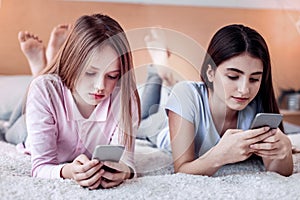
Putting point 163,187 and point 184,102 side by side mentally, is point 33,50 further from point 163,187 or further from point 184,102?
point 163,187

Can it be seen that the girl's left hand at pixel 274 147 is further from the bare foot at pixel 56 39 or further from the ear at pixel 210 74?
the bare foot at pixel 56 39

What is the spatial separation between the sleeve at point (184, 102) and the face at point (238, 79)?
6 cm

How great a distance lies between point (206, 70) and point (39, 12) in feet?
1.79

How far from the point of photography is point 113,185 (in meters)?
0.62

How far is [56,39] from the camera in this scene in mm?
1136

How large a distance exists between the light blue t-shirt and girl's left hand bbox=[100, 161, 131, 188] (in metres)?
0.18

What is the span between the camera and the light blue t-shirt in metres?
0.77

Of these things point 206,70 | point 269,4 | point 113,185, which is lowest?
point 113,185

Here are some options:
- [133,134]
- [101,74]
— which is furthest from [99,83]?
[133,134]

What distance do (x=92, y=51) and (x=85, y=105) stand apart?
0.12 meters

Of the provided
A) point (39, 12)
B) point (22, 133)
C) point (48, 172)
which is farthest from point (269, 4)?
point (48, 172)

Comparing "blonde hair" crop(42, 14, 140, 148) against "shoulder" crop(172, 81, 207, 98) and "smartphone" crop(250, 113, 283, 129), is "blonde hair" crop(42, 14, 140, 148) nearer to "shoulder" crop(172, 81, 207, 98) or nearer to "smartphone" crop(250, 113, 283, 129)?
"shoulder" crop(172, 81, 207, 98)

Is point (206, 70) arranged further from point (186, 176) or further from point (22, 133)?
point (22, 133)

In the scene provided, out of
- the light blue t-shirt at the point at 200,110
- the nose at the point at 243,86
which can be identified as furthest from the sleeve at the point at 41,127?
the nose at the point at 243,86
